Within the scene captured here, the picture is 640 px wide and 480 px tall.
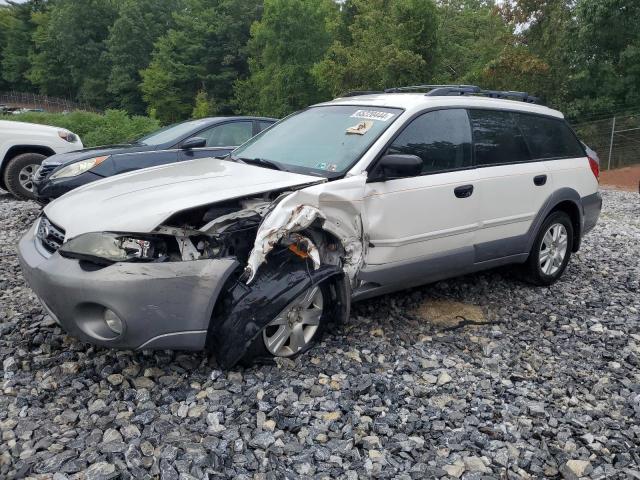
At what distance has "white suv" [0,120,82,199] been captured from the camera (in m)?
8.37

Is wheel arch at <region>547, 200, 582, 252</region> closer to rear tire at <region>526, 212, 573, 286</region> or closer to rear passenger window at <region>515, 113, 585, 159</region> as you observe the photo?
rear tire at <region>526, 212, 573, 286</region>

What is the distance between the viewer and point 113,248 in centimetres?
286

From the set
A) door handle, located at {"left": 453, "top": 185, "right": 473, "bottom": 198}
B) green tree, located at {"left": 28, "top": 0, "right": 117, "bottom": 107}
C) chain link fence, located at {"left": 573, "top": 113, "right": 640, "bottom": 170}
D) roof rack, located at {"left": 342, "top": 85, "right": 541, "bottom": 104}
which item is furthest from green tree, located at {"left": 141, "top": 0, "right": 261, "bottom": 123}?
door handle, located at {"left": 453, "top": 185, "right": 473, "bottom": 198}

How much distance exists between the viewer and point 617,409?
311 centimetres

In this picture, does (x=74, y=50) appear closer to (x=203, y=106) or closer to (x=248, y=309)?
(x=203, y=106)

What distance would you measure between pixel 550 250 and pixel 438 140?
5.92 feet

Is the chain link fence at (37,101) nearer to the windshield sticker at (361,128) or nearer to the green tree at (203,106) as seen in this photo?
the green tree at (203,106)

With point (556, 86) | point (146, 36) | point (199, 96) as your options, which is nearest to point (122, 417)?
point (556, 86)

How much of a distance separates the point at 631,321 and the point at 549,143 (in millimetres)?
1706

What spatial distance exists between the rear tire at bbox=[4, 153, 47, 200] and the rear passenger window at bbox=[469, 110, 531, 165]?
22.9ft

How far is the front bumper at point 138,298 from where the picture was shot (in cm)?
277

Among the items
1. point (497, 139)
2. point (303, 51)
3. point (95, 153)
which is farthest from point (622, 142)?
point (303, 51)

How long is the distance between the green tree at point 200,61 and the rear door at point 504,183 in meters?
55.2

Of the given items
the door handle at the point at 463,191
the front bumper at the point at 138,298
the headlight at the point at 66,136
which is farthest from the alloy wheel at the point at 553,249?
the headlight at the point at 66,136
